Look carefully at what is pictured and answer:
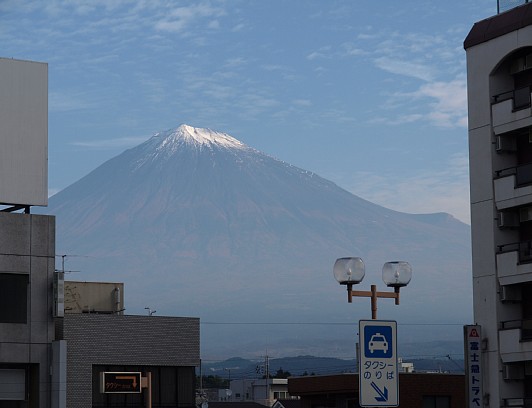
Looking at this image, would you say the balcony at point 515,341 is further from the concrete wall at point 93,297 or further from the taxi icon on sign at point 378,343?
the taxi icon on sign at point 378,343

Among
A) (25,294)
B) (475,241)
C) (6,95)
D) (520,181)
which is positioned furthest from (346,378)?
(6,95)


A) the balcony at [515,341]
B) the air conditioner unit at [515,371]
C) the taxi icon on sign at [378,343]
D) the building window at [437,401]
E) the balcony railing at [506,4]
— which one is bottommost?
the building window at [437,401]

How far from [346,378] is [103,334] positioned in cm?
1656

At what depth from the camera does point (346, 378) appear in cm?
7169

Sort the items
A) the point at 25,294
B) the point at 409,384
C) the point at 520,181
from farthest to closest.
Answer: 1. the point at 409,384
2. the point at 520,181
3. the point at 25,294

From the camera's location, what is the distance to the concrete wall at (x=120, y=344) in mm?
61562

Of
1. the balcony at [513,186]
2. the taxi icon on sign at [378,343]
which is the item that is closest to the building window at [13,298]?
the balcony at [513,186]

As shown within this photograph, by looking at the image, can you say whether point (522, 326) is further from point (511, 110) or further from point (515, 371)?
point (511, 110)

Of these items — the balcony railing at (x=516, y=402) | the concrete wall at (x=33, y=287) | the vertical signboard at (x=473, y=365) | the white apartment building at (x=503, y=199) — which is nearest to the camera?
the concrete wall at (x=33, y=287)

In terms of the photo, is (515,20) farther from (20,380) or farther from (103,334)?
(20,380)

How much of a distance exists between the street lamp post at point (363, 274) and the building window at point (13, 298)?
31.5 metres

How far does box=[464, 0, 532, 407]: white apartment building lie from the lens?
61688 millimetres

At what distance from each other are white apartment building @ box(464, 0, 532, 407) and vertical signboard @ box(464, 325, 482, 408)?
0.72 m

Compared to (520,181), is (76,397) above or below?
below
